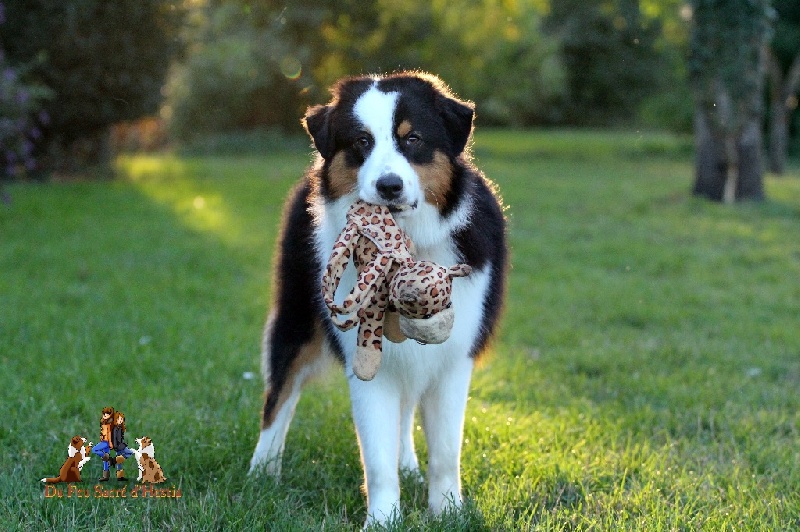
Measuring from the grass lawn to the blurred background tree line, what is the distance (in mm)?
2382

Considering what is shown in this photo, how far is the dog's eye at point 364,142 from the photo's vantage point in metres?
2.97

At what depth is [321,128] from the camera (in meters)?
3.16

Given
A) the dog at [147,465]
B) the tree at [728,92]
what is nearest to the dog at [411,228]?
the dog at [147,465]

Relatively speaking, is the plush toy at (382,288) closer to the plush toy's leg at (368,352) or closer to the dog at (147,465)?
the plush toy's leg at (368,352)

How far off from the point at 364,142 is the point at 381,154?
0.12 meters

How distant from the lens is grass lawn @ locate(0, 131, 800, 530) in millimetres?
3330

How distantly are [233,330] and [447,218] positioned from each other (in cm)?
330

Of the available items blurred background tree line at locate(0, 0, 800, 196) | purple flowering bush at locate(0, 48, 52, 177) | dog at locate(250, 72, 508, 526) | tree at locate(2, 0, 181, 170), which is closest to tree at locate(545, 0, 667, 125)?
blurred background tree line at locate(0, 0, 800, 196)

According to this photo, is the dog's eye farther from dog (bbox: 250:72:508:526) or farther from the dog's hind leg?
the dog's hind leg

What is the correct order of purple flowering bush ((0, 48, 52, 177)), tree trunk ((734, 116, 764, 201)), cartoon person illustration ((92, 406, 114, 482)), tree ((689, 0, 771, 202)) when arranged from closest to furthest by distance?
cartoon person illustration ((92, 406, 114, 482)) < purple flowering bush ((0, 48, 52, 177)) < tree ((689, 0, 771, 202)) < tree trunk ((734, 116, 764, 201))

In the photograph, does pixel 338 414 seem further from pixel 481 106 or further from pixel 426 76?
pixel 481 106

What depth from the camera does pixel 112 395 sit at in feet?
14.7

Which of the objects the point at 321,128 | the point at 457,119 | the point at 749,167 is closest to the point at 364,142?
the point at 321,128

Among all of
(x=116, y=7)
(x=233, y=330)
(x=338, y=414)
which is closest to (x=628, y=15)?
(x=116, y=7)
